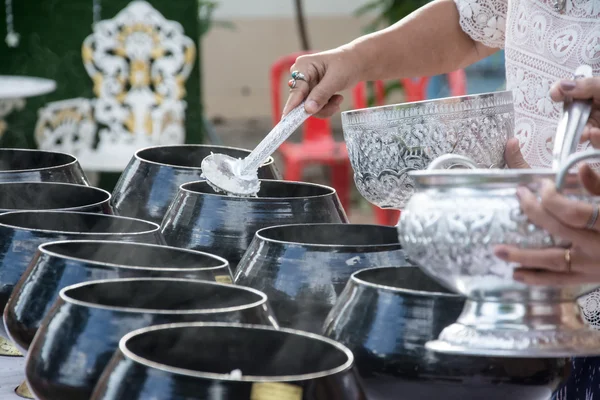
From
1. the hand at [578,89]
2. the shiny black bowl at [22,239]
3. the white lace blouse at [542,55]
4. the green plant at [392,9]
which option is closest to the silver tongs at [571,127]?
the hand at [578,89]

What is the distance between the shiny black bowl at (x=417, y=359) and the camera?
0.72 meters

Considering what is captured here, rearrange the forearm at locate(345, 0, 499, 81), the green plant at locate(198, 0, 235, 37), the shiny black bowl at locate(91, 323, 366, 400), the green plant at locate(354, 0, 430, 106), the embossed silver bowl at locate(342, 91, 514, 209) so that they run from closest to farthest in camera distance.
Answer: the shiny black bowl at locate(91, 323, 366, 400) < the embossed silver bowl at locate(342, 91, 514, 209) < the forearm at locate(345, 0, 499, 81) < the green plant at locate(198, 0, 235, 37) < the green plant at locate(354, 0, 430, 106)

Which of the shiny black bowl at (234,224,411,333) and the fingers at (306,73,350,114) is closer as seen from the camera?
the shiny black bowl at (234,224,411,333)

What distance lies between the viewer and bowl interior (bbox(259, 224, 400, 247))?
961 mm

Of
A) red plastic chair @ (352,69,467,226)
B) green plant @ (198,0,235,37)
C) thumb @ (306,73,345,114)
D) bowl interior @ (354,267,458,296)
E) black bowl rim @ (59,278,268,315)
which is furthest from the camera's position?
green plant @ (198,0,235,37)

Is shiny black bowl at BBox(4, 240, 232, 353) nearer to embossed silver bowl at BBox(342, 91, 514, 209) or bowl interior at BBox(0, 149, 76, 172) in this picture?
embossed silver bowl at BBox(342, 91, 514, 209)

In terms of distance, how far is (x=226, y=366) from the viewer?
2.26 feet

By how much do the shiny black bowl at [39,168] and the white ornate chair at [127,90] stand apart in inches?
106

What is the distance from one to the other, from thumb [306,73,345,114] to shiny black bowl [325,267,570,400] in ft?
1.95

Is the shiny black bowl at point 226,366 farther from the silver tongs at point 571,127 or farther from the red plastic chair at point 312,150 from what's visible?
the red plastic chair at point 312,150

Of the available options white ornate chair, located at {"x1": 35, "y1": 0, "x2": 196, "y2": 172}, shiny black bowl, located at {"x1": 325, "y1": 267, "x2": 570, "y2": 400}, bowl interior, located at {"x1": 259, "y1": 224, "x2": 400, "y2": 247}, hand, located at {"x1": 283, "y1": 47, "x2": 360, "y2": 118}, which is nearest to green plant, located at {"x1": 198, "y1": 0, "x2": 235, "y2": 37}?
white ornate chair, located at {"x1": 35, "y1": 0, "x2": 196, "y2": 172}

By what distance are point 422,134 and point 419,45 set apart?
0.57 meters

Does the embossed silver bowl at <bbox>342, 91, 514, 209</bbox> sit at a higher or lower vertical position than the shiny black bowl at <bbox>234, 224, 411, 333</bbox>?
A: higher

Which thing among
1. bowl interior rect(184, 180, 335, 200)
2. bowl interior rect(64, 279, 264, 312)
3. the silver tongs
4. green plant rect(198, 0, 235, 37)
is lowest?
bowl interior rect(64, 279, 264, 312)
